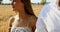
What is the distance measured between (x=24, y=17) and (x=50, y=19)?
0.61m

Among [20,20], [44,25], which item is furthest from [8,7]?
[44,25]

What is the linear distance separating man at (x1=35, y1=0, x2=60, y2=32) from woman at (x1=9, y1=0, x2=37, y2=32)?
49 cm

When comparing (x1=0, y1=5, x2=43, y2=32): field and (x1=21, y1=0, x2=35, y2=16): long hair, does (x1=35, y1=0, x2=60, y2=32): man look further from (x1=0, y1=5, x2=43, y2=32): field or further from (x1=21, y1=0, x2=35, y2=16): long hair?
(x1=0, y1=5, x2=43, y2=32): field

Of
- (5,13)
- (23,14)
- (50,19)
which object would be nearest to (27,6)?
(23,14)

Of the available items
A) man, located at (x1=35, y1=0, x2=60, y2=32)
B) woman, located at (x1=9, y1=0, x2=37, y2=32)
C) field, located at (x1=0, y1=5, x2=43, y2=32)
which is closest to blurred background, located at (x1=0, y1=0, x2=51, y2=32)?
field, located at (x1=0, y1=5, x2=43, y2=32)

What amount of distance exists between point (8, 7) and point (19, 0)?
2421 mm

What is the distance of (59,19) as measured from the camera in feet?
2.76

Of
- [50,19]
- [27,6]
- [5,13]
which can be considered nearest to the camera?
[50,19]

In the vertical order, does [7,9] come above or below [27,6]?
below

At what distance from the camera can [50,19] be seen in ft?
2.88

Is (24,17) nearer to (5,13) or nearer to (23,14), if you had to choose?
(23,14)

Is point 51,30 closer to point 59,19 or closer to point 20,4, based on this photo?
point 59,19

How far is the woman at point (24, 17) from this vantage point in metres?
1.43

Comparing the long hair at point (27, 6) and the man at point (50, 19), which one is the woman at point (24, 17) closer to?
the long hair at point (27, 6)
